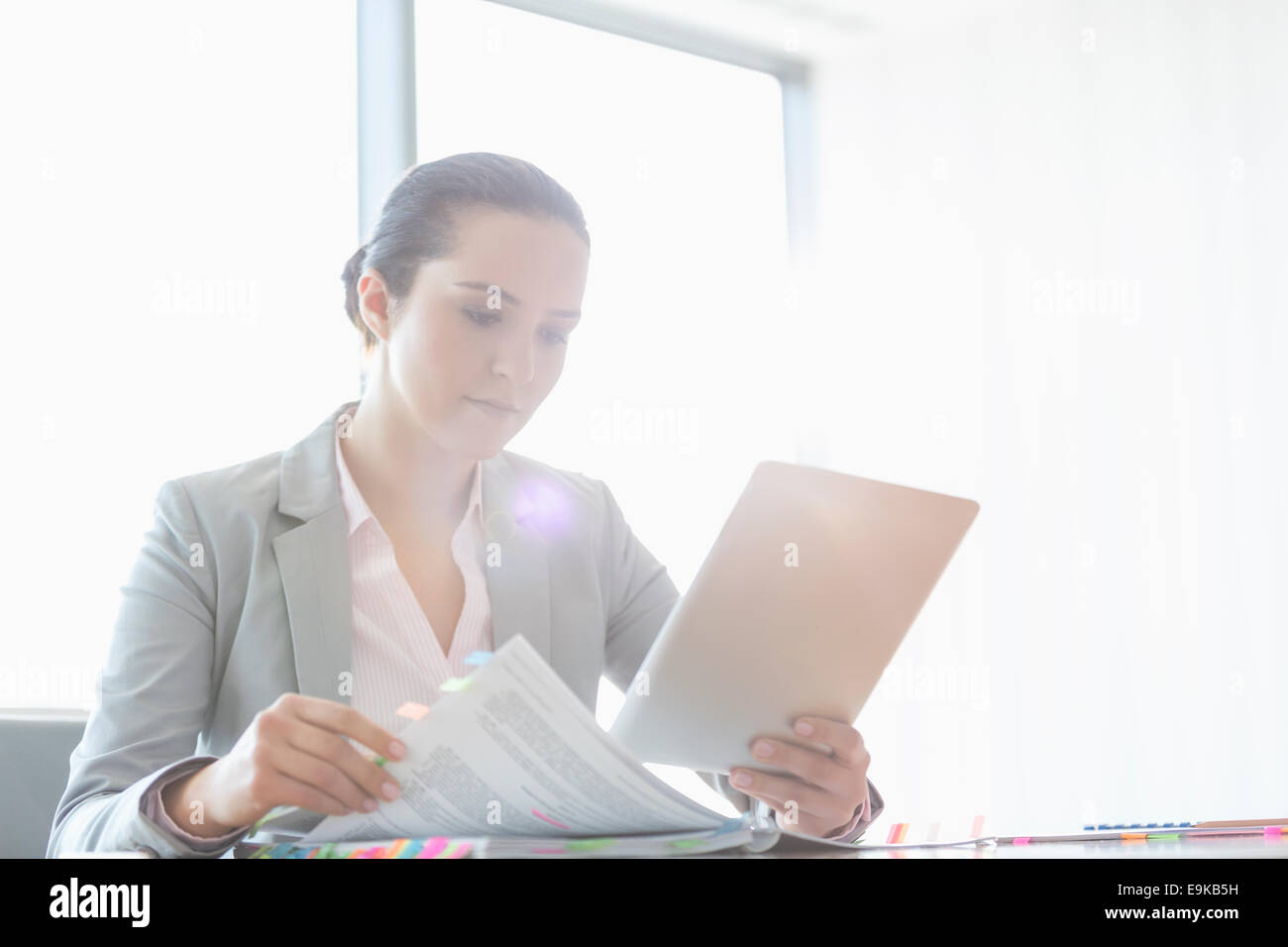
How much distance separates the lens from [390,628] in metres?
1.35

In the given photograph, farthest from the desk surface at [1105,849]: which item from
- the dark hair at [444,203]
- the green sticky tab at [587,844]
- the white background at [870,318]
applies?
the white background at [870,318]

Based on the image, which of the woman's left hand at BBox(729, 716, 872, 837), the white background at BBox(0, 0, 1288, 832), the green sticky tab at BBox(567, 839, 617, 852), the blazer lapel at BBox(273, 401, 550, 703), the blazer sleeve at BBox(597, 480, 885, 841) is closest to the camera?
the green sticky tab at BBox(567, 839, 617, 852)

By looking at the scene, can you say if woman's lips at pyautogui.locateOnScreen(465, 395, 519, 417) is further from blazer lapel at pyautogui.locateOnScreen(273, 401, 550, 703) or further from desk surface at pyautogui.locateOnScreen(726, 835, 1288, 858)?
desk surface at pyautogui.locateOnScreen(726, 835, 1288, 858)

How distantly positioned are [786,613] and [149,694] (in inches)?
24.8

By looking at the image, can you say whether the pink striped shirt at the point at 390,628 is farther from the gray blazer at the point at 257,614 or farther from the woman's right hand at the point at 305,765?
the woman's right hand at the point at 305,765

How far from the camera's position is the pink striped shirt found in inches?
51.5

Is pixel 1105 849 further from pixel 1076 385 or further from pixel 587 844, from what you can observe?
pixel 1076 385

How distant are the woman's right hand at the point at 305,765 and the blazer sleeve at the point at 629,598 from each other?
812 mm

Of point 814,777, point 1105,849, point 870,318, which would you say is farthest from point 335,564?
point 870,318

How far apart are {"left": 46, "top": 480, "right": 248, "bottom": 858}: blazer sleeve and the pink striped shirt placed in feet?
0.55

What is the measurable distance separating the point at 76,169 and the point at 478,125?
1045 mm

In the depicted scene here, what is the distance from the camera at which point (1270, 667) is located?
8.38ft

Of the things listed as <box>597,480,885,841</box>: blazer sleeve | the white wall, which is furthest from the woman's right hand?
the white wall

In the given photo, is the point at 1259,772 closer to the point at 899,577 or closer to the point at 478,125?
the point at 899,577
